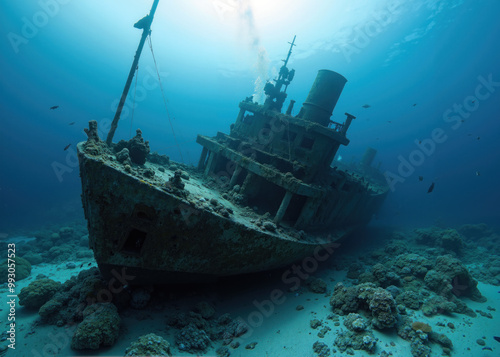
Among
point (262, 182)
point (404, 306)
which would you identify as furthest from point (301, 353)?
point (262, 182)

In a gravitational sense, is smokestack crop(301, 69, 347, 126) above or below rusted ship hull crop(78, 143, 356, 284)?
above

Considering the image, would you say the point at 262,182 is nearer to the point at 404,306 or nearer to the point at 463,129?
the point at 404,306

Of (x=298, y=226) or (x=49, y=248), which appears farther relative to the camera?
(x=49, y=248)

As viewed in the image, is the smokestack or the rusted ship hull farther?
the smokestack

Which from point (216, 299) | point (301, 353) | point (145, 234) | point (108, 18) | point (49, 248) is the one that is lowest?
point (49, 248)

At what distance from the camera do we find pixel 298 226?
404 inches

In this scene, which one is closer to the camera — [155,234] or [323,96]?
[155,234]

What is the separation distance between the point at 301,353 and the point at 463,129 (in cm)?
14997

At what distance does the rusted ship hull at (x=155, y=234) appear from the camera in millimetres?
5422

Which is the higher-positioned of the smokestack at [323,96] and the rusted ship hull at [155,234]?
the smokestack at [323,96]

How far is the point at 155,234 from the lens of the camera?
5.95 m

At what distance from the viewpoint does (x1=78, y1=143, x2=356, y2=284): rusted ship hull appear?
5.42m

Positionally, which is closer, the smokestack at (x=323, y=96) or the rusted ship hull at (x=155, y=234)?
the rusted ship hull at (x=155, y=234)

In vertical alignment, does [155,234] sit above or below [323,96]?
below
